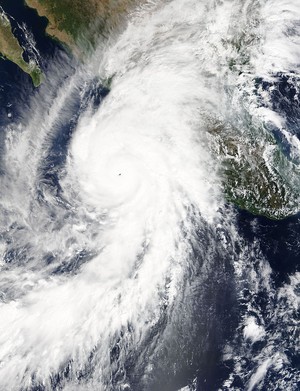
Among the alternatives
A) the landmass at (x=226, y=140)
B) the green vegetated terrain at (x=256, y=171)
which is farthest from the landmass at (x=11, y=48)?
the green vegetated terrain at (x=256, y=171)

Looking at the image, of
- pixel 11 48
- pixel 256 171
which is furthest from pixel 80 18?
pixel 256 171

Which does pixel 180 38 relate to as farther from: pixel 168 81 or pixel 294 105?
pixel 294 105

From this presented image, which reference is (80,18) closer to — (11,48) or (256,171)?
(11,48)

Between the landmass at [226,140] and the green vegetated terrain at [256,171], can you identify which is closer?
the landmass at [226,140]

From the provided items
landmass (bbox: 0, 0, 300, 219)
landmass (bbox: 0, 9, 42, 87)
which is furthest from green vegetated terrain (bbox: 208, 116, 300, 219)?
landmass (bbox: 0, 9, 42, 87)

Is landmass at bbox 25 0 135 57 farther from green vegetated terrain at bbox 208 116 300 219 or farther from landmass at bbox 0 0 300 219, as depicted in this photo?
green vegetated terrain at bbox 208 116 300 219

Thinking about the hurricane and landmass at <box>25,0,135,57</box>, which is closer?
landmass at <box>25,0,135,57</box>

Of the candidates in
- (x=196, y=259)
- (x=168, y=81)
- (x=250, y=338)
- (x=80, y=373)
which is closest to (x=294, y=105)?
(x=168, y=81)

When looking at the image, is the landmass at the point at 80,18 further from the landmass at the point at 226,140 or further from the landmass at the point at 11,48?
the landmass at the point at 11,48
